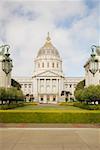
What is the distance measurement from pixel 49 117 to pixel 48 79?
124664mm

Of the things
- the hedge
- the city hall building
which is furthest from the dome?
the hedge

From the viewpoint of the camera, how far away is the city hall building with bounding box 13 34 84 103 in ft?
484

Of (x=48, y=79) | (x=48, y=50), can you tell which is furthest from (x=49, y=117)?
(x=48, y=50)

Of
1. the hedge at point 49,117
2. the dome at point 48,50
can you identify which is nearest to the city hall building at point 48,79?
the dome at point 48,50

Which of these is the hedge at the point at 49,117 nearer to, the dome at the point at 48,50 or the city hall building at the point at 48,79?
the city hall building at the point at 48,79

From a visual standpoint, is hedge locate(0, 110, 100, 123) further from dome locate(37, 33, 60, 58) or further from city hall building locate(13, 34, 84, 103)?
dome locate(37, 33, 60, 58)

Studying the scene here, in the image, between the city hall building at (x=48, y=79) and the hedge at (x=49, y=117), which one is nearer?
the hedge at (x=49, y=117)

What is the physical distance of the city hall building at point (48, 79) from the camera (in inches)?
5814

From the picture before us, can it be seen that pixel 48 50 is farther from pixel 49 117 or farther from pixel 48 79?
pixel 49 117

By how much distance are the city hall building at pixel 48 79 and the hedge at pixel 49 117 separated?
116 m

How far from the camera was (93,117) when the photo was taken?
24.5 metres
